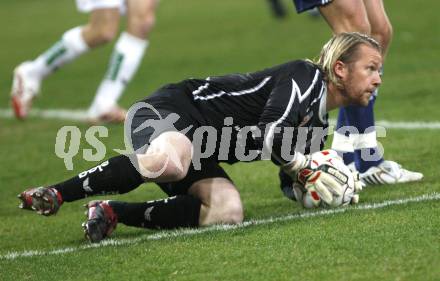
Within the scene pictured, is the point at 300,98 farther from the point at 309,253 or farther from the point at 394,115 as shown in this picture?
the point at 394,115

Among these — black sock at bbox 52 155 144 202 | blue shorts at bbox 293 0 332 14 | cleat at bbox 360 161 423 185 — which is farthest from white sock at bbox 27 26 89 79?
black sock at bbox 52 155 144 202

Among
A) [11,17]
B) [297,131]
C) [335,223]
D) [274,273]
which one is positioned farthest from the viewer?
[11,17]

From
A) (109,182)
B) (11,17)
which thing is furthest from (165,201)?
(11,17)

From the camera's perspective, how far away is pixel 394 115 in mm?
8953

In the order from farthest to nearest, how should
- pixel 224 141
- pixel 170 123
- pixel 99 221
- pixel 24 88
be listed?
pixel 24 88 < pixel 224 141 < pixel 170 123 < pixel 99 221

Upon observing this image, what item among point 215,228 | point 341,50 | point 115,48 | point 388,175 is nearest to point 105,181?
point 215,228

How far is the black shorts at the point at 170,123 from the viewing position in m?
5.78

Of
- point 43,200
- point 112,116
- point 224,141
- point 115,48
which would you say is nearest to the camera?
point 43,200

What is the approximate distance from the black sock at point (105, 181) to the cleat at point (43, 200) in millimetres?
55

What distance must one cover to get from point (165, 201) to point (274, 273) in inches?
55.9

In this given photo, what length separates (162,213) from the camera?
580 cm

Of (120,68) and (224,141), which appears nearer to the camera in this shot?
(224,141)

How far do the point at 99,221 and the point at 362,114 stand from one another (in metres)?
1.88

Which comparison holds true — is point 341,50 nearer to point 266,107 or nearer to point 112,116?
point 266,107
